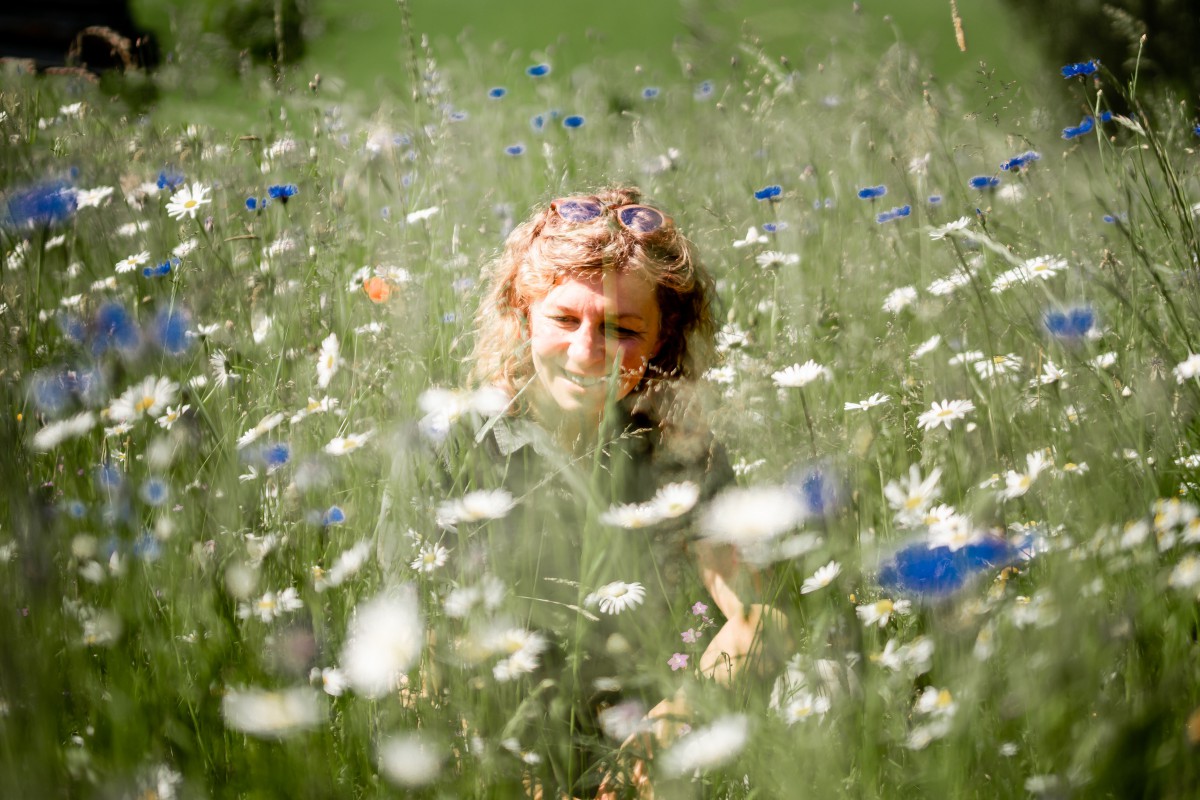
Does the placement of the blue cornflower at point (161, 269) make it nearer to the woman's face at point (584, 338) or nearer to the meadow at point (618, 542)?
the meadow at point (618, 542)

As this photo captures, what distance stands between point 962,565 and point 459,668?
0.39m

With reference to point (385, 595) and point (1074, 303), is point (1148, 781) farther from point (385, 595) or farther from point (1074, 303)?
point (1074, 303)

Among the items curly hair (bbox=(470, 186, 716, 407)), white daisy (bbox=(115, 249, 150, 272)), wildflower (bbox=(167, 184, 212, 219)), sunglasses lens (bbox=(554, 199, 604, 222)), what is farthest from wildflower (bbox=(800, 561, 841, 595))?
white daisy (bbox=(115, 249, 150, 272))

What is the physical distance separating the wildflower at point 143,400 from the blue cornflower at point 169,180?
837 millimetres

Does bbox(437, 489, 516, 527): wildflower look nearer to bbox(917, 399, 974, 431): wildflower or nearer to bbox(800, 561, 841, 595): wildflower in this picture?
bbox(800, 561, 841, 595): wildflower

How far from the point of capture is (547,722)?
92cm

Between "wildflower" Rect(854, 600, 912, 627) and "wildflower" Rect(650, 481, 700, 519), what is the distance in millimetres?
176

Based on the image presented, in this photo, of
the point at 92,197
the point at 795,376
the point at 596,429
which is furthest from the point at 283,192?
the point at 795,376

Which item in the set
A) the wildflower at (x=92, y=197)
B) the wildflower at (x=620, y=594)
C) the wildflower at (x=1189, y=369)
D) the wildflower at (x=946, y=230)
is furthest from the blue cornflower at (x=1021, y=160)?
the wildflower at (x=92, y=197)

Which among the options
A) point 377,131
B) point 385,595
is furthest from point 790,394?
point 377,131

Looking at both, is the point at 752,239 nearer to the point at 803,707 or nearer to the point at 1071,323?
the point at 1071,323

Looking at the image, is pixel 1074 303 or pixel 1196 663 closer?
pixel 1196 663

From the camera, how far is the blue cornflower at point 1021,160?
153 centimetres

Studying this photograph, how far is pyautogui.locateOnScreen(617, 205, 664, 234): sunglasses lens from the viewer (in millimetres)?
1360
